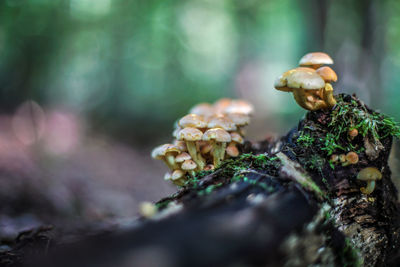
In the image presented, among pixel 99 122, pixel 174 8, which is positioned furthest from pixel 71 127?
pixel 174 8

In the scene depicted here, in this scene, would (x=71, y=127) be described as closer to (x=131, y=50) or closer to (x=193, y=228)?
(x=131, y=50)

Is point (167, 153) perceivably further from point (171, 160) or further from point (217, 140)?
point (217, 140)

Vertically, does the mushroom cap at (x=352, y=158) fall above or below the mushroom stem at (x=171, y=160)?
below

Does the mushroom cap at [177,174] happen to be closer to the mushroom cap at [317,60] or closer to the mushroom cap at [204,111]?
the mushroom cap at [204,111]

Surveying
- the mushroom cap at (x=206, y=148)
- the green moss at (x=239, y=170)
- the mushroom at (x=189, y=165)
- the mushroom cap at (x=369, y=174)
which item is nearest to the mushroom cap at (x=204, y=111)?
the mushroom cap at (x=206, y=148)

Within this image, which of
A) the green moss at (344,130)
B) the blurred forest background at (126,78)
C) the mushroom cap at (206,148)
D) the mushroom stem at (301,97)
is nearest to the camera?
the green moss at (344,130)

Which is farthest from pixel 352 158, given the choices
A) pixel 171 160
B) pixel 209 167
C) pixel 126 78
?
pixel 126 78

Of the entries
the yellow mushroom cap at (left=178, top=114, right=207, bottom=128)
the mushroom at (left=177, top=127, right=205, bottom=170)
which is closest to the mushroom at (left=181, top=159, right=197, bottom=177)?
the mushroom at (left=177, top=127, right=205, bottom=170)
